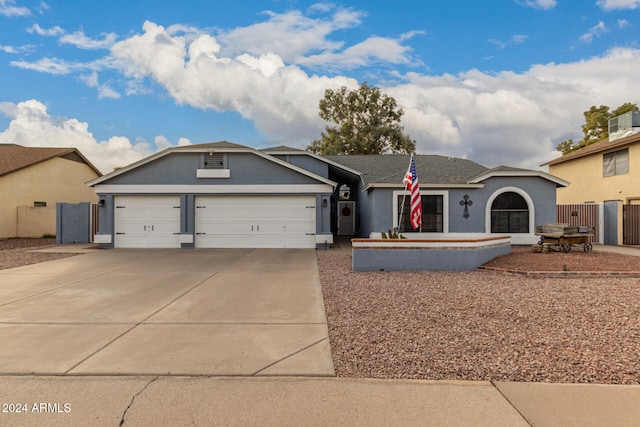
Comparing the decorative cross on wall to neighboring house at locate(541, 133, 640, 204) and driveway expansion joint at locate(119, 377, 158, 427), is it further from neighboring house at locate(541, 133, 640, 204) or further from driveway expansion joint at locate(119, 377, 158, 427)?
driveway expansion joint at locate(119, 377, 158, 427)

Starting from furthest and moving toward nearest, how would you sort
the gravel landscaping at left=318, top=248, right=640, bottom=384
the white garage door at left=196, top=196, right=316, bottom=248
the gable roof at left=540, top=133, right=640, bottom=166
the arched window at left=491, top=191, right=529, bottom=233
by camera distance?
the gable roof at left=540, top=133, right=640, bottom=166
the white garage door at left=196, top=196, right=316, bottom=248
the arched window at left=491, top=191, right=529, bottom=233
the gravel landscaping at left=318, top=248, right=640, bottom=384

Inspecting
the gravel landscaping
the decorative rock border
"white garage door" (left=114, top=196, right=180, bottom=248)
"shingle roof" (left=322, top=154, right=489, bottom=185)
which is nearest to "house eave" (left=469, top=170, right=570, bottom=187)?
"shingle roof" (left=322, top=154, right=489, bottom=185)

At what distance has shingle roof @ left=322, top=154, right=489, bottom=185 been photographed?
16078 millimetres

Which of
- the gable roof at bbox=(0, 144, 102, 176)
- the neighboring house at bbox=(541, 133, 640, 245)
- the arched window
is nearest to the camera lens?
the arched window

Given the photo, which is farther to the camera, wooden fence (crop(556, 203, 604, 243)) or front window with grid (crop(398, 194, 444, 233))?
wooden fence (crop(556, 203, 604, 243))

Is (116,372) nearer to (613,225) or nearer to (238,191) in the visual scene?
(238,191)

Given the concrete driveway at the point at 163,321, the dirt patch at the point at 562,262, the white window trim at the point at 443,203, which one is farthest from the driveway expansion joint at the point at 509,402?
the white window trim at the point at 443,203

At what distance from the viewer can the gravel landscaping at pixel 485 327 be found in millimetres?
3994

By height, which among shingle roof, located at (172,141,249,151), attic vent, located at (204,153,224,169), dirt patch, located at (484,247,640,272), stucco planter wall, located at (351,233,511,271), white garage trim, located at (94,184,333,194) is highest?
shingle roof, located at (172,141,249,151)

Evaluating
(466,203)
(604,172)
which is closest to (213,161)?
(466,203)

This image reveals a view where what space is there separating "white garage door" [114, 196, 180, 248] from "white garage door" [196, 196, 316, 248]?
3.67 feet

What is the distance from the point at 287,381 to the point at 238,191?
43.0 feet

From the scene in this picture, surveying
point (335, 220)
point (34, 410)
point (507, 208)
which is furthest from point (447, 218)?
point (34, 410)

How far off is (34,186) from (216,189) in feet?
45.7
